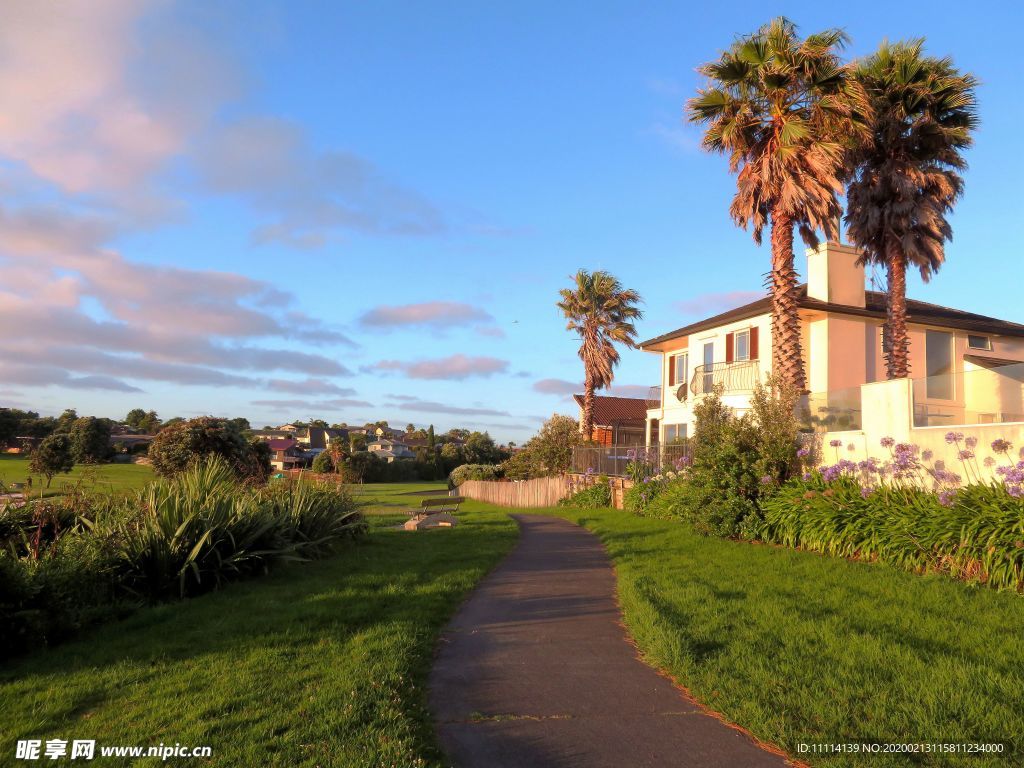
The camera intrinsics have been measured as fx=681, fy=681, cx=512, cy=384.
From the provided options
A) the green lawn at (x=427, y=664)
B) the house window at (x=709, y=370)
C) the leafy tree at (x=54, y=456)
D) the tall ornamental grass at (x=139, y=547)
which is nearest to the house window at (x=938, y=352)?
the house window at (x=709, y=370)

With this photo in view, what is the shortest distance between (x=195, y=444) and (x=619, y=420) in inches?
1030

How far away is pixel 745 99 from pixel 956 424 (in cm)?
967

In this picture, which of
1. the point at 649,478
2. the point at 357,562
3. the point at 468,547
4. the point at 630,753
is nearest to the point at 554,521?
the point at 649,478

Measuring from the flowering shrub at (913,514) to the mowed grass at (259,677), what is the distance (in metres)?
6.19

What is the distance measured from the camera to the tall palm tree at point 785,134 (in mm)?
15655

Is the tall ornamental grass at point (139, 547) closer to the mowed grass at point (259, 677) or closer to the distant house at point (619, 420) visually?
the mowed grass at point (259, 677)

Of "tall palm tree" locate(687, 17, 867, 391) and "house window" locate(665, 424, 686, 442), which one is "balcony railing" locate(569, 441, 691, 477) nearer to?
"house window" locate(665, 424, 686, 442)

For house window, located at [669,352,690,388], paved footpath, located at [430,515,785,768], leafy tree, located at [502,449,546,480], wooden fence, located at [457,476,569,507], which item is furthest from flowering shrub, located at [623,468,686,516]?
leafy tree, located at [502,449,546,480]

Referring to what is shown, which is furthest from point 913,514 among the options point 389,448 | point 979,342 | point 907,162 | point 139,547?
point 389,448

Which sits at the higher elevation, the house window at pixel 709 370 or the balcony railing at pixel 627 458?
the house window at pixel 709 370

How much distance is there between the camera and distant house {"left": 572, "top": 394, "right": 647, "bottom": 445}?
42.3 meters

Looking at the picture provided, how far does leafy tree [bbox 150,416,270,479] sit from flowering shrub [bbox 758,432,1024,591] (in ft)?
51.6

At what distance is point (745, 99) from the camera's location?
16719 millimetres

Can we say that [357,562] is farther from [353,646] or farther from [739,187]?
[739,187]
